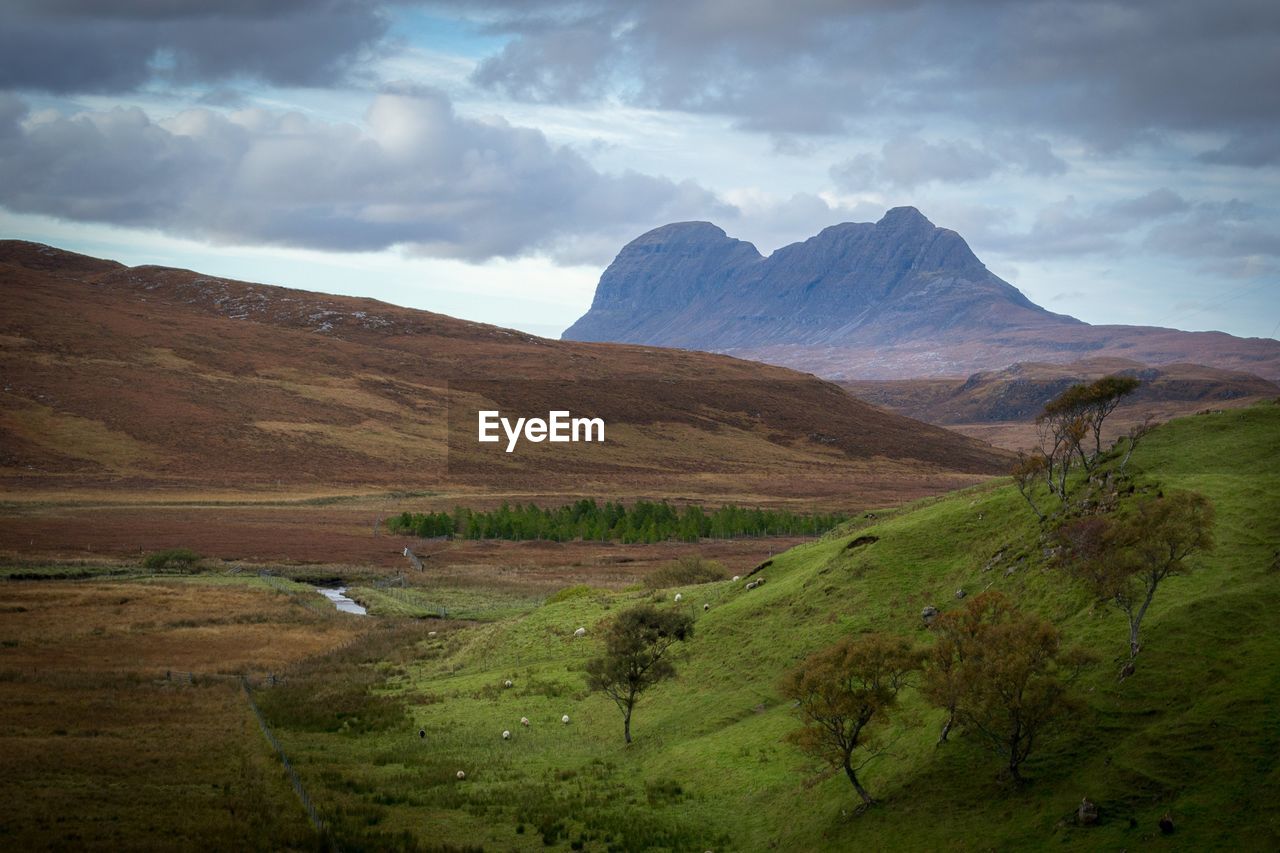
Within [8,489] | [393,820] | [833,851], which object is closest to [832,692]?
[833,851]

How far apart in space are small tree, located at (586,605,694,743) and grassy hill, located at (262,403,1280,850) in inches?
46.4

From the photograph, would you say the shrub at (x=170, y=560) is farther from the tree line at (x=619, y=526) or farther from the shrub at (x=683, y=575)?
the shrub at (x=683, y=575)

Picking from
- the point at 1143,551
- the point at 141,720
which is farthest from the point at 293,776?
the point at 1143,551

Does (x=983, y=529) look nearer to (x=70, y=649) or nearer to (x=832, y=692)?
(x=832, y=692)

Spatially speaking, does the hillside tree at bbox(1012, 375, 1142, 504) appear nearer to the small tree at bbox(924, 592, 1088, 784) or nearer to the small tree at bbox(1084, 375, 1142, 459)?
the small tree at bbox(1084, 375, 1142, 459)

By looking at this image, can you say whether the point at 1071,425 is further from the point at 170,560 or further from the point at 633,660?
the point at 170,560

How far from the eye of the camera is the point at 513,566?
105m

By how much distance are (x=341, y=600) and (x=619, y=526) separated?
4975 cm

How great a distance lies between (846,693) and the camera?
88.3 ft

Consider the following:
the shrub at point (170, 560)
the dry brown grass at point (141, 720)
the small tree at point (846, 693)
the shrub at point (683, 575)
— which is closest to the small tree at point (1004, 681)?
the small tree at point (846, 693)

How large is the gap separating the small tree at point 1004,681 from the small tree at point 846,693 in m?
1.22

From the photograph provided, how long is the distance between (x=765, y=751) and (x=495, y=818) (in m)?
8.65

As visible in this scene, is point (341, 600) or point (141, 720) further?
point (341, 600)

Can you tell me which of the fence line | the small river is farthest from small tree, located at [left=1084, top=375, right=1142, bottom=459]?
the small river
